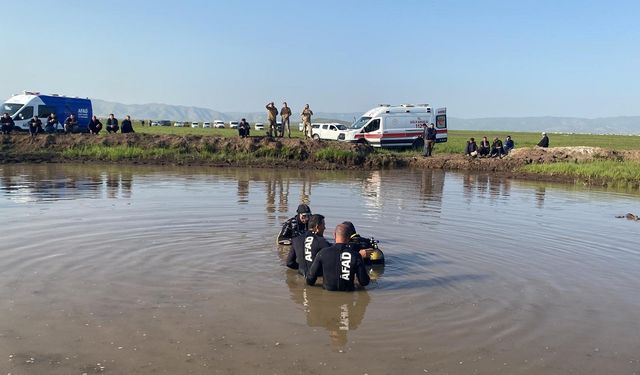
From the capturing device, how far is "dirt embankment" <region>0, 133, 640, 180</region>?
31406mm

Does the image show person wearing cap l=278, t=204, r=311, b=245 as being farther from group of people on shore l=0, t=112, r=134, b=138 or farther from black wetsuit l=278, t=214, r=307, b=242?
group of people on shore l=0, t=112, r=134, b=138

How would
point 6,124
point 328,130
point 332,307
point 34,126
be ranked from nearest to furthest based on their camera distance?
1. point 332,307
2. point 34,126
3. point 6,124
4. point 328,130

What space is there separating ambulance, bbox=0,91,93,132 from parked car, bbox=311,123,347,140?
15141mm

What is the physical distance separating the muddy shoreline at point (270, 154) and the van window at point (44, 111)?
3.62m

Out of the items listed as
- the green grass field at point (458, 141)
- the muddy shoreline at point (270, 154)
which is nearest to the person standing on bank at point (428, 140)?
the muddy shoreline at point (270, 154)

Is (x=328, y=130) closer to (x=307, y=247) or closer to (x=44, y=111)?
(x=44, y=111)

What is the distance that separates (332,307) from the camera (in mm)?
8070

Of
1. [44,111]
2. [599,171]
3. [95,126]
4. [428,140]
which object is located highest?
[44,111]

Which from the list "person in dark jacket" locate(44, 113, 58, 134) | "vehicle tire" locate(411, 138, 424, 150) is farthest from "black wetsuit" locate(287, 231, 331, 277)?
"person in dark jacket" locate(44, 113, 58, 134)

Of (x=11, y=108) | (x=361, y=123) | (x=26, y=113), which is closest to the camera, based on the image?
(x=26, y=113)

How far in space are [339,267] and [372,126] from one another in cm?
2877

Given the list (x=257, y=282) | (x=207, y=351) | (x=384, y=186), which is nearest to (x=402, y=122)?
(x=384, y=186)

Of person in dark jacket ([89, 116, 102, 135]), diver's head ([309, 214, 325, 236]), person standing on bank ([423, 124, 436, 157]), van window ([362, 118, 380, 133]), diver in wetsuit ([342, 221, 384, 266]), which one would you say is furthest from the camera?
van window ([362, 118, 380, 133])

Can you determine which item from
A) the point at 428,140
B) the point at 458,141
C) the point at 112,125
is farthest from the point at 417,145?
the point at 112,125
